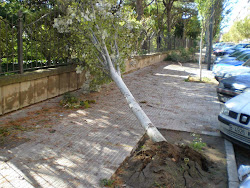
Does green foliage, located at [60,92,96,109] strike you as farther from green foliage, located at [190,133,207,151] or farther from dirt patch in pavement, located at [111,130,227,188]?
green foliage, located at [190,133,207,151]

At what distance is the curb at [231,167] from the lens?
145 inches

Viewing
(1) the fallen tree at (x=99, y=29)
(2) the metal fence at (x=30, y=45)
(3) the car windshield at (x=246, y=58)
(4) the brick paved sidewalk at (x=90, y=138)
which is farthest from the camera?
(3) the car windshield at (x=246, y=58)

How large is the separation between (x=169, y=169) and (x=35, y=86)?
4.70 metres

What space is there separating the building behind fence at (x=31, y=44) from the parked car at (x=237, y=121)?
500cm

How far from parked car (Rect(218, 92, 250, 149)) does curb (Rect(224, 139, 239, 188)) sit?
0.62ft

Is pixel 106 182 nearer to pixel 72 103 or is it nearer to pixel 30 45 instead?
pixel 72 103

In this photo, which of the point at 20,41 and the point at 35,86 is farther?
the point at 35,86

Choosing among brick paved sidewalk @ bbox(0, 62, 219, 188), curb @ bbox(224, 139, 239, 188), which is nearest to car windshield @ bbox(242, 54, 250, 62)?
brick paved sidewalk @ bbox(0, 62, 219, 188)

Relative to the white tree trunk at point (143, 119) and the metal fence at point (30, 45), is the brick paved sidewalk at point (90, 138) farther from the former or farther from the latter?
the metal fence at point (30, 45)

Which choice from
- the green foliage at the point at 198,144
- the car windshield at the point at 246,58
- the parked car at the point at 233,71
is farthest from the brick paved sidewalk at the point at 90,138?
the car windshield at the point at 246,58

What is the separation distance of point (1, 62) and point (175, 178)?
4.91m

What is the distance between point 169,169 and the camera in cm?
365

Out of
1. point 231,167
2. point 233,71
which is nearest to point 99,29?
point 231,167

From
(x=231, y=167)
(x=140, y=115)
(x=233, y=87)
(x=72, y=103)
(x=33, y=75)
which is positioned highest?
(x=33, y=75)
